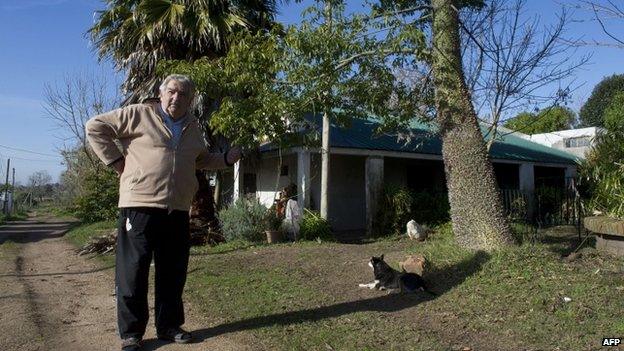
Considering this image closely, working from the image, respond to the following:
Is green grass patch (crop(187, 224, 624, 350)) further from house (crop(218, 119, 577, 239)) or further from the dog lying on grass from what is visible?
house (crop(218, 119, 577, 239))

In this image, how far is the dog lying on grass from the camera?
589cm

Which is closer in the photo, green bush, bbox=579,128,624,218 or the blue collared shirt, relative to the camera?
the blue collared shirt

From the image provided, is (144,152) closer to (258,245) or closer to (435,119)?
(435,119)

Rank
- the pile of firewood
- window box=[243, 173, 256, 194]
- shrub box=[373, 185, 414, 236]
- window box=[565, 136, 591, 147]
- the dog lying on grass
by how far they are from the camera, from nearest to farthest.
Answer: the dog lying on grass → the pile of firewood → shrub box=[373, 185, 414, 236] → window box=[243, 173, 256, 194] → window box=[565, 136, 591, 147]

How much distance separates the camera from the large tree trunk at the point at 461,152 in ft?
22.4

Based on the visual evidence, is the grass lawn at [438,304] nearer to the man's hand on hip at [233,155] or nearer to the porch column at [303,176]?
the man's hand on hip at [233,155]

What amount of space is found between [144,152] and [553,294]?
380 centimetres

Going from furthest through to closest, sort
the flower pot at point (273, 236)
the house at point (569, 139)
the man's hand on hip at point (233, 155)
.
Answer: the house at point (569, 139) → the flower pot at point (273, 236) → the man's hand on hip at point (233, 155)

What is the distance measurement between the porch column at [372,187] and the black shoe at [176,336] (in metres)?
9.28

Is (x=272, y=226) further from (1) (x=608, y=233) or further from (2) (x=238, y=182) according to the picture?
(1) (x=608, y=233)

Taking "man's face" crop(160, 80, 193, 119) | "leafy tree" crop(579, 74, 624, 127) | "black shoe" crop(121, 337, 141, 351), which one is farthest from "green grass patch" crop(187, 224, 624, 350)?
"leafy tree" crop(579, 74, 624, 127)

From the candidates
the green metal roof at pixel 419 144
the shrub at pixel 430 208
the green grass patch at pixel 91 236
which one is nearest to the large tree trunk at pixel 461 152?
the green metal roof at pixel 419 144

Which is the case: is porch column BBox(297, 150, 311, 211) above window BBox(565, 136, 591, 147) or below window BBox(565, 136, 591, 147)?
below

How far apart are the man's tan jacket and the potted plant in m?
7.31
